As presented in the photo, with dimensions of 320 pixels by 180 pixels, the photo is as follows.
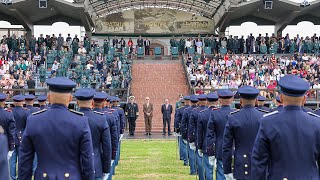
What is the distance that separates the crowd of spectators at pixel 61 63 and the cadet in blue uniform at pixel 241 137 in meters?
26.0

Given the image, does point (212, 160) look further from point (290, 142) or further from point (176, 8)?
point (176, 8)

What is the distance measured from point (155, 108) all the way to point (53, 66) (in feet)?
23.7

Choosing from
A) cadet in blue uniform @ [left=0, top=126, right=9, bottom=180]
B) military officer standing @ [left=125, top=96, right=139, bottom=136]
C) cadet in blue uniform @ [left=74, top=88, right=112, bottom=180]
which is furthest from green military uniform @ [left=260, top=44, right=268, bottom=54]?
cadet in blue uniform @ [left=0, top=126, right=9, bottom=180]

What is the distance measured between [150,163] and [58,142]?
11.8 metres

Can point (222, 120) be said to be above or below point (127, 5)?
below

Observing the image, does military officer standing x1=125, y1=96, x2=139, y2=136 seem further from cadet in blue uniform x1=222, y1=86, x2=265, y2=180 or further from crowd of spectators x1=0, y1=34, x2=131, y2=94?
cadet in blue uniform x1=222, y1=86, x2=265, y2=180

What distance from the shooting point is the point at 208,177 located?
1173 cm

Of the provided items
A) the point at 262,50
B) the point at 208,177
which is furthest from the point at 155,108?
the point at 208,177

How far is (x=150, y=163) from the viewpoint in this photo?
17891 mm

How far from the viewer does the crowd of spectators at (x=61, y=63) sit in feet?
115

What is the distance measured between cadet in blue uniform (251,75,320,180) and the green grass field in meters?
8.86

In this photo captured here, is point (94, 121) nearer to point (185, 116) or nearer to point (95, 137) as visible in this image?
point (95, 137)

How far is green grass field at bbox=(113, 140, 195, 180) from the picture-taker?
597 inches

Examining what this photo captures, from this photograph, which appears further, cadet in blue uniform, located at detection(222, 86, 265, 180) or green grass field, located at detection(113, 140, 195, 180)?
green grass field, located at detection(113, 140, 195, 180)
